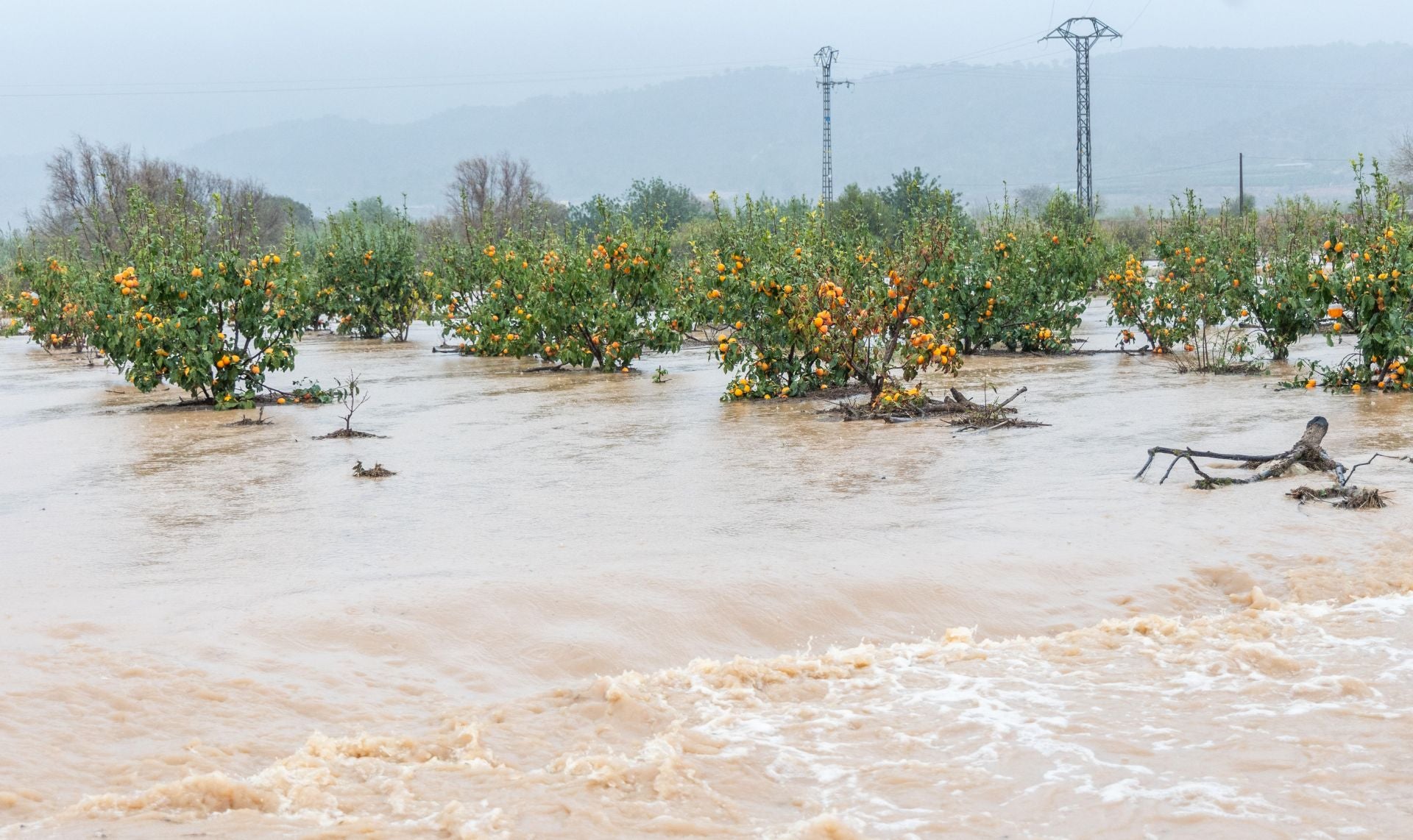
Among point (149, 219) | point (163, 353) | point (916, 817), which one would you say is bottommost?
point (916, 817)

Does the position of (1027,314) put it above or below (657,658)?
above

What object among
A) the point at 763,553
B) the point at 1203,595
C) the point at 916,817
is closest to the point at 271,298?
the point at 763,553

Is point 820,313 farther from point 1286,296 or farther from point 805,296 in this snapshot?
point 1286,296

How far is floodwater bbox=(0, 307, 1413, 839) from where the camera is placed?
11.6 feet

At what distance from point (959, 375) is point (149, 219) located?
8069mm

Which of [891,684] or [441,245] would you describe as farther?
[441,245]

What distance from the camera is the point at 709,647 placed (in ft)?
16.1

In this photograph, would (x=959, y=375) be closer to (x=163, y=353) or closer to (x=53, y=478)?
(x=163, y=353)

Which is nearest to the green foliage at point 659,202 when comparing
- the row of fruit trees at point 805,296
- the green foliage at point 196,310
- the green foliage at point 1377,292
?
the row of fruit trees at point 805,296

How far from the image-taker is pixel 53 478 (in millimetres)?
8352

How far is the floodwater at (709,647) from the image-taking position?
11.6ft

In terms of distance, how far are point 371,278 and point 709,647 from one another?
17.6m

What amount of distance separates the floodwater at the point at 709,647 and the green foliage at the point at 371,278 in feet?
41.6

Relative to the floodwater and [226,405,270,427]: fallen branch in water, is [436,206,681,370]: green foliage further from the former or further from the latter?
the floodwater
